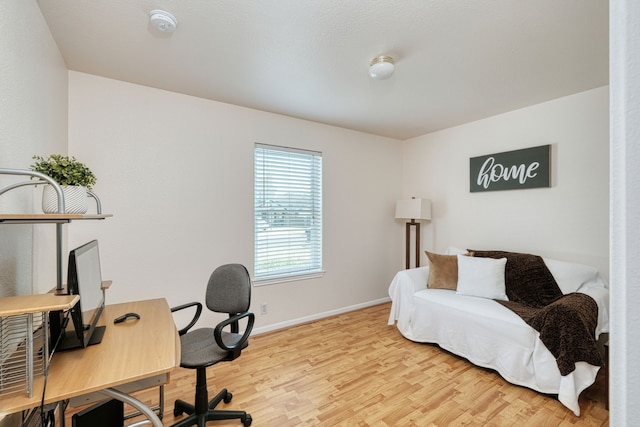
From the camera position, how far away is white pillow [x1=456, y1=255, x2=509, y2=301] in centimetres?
282

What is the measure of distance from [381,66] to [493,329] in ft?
7.47

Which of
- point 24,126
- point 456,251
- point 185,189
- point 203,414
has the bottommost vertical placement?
point 203,414

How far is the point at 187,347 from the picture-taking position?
1.86m

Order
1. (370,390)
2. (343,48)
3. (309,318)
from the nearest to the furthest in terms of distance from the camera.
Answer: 1. (343,48)
2. (370,390)
3. (309,318)

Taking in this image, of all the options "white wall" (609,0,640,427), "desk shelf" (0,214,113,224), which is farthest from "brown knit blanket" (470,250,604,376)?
"desk shelf" (0,214,113,224)

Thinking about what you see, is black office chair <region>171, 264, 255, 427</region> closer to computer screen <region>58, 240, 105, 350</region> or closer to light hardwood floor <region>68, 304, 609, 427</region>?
light hardwood floor <region>68, 304, 609, 427</region>

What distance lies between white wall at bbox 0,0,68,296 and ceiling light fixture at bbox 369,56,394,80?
1.99 meters

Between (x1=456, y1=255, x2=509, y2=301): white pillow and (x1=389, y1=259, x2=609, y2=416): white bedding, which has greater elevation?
(x1=456, y1=255, x2=509, y2=301): white pillow

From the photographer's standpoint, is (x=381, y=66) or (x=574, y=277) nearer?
(x=381, y=66)

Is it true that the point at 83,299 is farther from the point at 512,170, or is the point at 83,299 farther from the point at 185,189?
the point at 512,170

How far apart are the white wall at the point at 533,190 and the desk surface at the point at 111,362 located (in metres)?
3.44

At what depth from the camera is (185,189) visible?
2.80 metres

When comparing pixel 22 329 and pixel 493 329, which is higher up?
pixel 22 329

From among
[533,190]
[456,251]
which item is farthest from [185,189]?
[533,190]
